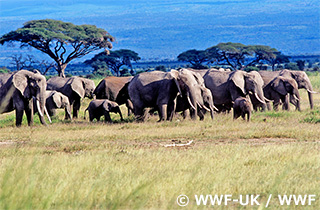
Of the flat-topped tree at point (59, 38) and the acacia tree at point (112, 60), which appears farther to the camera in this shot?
the acacia tree at point (112, 60)

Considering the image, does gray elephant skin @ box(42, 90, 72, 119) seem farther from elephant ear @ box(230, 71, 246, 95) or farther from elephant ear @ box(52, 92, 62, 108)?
elephant ear @ box(230, 71, 246, 95)

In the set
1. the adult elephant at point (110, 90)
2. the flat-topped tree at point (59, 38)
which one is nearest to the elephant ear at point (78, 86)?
the adult elephant at point (110, 90)

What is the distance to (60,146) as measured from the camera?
10375 mm

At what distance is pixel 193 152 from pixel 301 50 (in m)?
193

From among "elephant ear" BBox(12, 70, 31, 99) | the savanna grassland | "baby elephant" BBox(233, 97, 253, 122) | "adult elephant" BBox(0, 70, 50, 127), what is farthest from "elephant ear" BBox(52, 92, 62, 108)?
"baby elephant" BBox(233, 97, 253, 122)

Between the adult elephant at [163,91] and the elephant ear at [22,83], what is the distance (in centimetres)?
269

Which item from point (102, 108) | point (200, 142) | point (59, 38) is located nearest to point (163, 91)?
point (102, 108)

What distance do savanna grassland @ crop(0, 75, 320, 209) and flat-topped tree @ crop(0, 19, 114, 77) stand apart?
28.8m

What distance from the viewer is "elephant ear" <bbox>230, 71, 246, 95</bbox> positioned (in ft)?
54.6

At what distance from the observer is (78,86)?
62.0 feet

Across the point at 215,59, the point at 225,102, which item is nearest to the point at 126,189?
the point at 225,102

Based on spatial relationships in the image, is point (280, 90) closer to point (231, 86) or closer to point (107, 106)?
point (231, 86)

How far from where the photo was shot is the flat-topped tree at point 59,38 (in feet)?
139

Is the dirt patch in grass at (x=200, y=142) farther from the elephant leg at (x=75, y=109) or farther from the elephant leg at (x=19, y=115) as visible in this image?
the elephant leg at (x=75, y=109)
